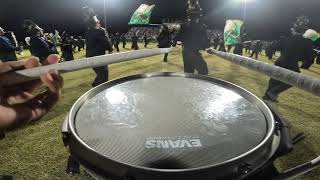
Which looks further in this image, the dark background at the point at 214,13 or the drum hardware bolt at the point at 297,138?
the dark background at the point at 214,13

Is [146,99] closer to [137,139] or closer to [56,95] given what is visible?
[137,139]

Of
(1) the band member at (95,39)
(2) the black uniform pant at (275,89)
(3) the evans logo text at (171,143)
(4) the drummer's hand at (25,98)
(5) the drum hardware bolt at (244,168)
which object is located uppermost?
(4) the drummer's hand at (25,98)

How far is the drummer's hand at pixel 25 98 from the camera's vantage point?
1299 millimetres

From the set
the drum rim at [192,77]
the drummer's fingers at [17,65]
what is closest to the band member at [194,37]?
the drum rim at [192,77]

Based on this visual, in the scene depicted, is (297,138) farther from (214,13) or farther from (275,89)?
(214,13)

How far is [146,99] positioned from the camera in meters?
2.02

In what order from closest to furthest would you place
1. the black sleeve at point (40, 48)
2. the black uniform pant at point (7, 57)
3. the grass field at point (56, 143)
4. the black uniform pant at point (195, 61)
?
the grass field at point (56, 143) → the black uniform pant at point (195, 61) → the black sleeve at point (40, 48) → the black uniform pant at point (7, 57)

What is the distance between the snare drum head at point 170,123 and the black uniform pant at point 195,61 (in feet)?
14.6

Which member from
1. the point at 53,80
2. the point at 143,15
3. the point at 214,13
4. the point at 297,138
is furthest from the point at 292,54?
the point at 214,13

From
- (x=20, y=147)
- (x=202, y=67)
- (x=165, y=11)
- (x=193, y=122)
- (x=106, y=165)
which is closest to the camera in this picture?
(x=106, y=165)

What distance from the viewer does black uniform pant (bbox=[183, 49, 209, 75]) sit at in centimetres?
671

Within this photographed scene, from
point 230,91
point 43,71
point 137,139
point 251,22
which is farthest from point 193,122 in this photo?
point 251,22

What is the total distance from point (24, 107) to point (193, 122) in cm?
91

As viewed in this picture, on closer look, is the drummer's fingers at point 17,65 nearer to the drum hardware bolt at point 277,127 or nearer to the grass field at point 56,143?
the drum hardware bolt at point 277,127
